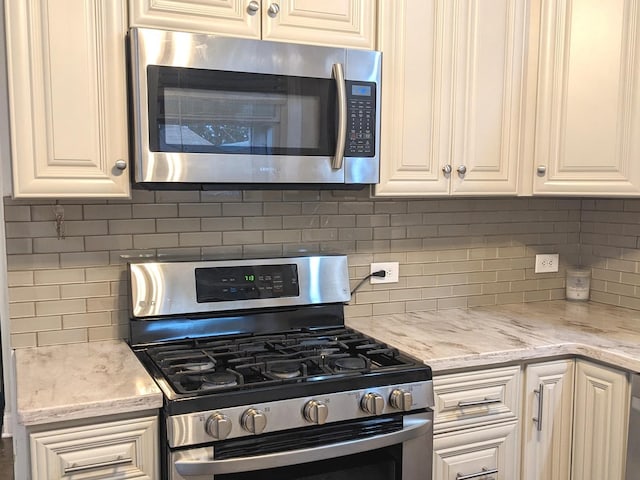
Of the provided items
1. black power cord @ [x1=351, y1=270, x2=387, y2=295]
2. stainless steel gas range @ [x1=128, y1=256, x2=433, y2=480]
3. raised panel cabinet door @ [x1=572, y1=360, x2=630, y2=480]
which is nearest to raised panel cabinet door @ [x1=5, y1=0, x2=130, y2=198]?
stainless steel gas range @ [x1=128, y1=256, x2=433, y2=480]

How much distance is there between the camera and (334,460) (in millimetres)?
1685

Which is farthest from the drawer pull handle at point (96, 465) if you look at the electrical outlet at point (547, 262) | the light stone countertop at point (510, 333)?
the electrical outlet at point (547, 262)

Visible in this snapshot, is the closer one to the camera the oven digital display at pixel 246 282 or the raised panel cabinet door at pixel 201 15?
the raised panel cabinet door at pixel 201 15

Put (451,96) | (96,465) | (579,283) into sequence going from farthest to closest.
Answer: (579,283) < (451,96) < (96,465)

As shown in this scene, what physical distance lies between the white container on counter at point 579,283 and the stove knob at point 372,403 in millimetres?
1426

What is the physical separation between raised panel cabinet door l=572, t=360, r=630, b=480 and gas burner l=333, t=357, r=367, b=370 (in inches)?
29.6

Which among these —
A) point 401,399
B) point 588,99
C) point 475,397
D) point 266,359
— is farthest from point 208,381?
point 588,99

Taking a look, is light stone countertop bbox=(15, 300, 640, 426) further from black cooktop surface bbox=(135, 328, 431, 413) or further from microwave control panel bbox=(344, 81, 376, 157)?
microwave control panel bbox=(344, 81, 376, 157)

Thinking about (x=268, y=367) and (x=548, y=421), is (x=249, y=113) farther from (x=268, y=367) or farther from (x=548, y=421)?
(x=548, y=421)

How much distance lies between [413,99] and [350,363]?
2.94 feet

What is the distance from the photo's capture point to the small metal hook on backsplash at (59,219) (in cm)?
195

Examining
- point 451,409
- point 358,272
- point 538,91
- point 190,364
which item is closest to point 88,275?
point 190,364

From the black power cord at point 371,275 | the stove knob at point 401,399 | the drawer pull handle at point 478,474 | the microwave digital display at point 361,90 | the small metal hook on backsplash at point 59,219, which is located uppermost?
the microwave digital display at point 361,90

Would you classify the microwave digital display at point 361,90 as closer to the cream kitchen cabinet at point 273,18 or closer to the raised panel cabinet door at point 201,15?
the cream kitchen cabinet at point 273,18
